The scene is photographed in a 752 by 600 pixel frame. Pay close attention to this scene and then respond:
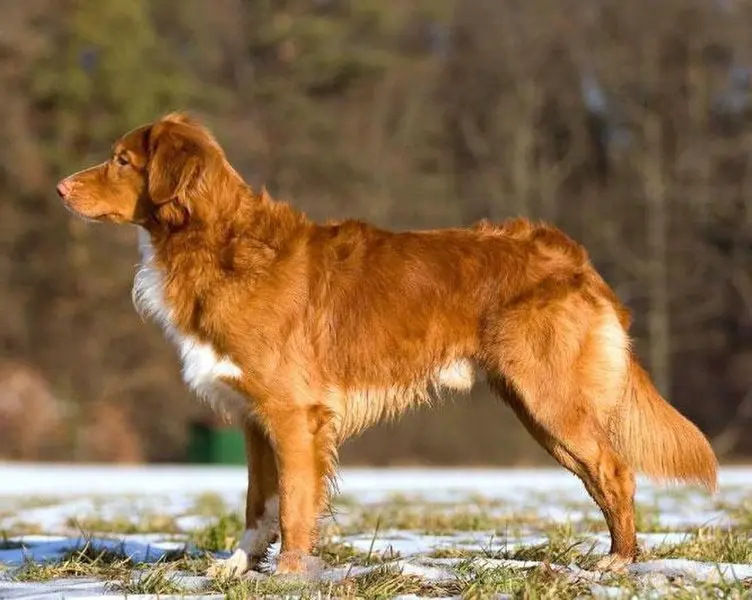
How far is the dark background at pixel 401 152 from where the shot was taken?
Result: 76.9 ft

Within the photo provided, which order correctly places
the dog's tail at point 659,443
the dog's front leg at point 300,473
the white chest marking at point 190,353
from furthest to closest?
the dog's tail at point 659,443
the white chest marking at point 190,353
the dog's front leg at point 300,473

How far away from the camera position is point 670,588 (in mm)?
3932

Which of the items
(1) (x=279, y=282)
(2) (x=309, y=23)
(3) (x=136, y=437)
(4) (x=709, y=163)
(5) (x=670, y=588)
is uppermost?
(2) (x=309, y=23)

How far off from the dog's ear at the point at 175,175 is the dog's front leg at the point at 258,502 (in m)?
1.07

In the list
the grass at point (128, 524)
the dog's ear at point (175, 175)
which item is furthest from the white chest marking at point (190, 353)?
the grass at point (128, 524)

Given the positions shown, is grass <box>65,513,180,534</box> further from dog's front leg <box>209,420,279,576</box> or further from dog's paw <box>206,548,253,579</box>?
dog's paw <box>206,548,253,579</box>

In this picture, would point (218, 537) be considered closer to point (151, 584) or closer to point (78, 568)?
point (78, 568)

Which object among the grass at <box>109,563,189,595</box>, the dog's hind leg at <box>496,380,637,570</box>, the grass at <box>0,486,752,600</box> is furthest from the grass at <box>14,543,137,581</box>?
the dog's hind leg at <box>496,380,637,570</box>

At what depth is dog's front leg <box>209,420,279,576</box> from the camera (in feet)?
16.7

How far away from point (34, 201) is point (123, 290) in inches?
107

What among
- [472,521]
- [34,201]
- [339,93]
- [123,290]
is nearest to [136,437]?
[123,290]

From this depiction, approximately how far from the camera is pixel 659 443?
5336 millimetres

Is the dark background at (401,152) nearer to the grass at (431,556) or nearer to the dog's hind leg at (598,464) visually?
the grass at (431,556)

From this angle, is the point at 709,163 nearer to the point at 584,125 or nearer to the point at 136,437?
the point at 584,125
